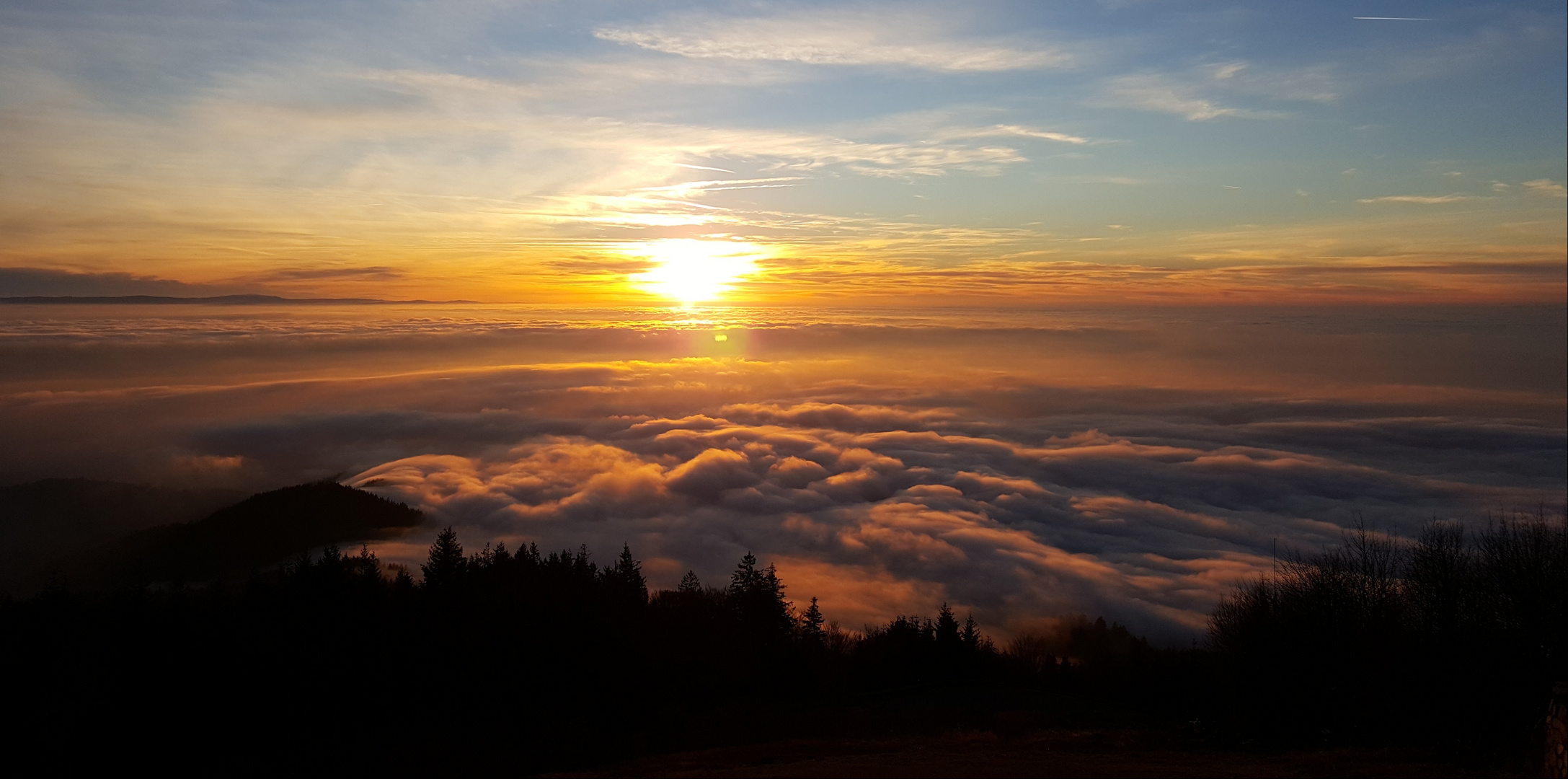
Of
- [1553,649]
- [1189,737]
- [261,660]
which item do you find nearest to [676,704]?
[261,660]

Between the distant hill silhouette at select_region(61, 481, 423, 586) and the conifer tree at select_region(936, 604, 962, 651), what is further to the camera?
the distant hill silhouette at select_region(61, 481, 423, 586)

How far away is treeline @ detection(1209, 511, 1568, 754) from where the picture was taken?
28.1 m

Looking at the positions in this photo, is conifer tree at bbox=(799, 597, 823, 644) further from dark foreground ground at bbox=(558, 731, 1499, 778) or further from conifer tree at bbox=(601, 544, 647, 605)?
dark foreground ground at bbox=(558, 731, 1499, 778)

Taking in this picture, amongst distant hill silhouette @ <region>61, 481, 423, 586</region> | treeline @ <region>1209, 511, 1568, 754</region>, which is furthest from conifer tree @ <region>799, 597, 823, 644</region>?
distant hill silhouette @ <region>61, 481, 423, 586</region>

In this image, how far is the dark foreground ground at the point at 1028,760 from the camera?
66.1 ft

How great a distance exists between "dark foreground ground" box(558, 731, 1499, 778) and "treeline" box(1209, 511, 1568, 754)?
11.2ft

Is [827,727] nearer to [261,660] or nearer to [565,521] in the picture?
[261,660]

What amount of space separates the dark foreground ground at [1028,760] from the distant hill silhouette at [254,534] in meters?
140

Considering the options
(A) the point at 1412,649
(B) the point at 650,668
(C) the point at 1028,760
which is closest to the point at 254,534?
(B) the point at 650,668

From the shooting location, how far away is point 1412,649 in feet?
102

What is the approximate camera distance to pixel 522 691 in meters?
45.8

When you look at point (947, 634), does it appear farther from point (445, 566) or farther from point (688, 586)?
point (445, 566)

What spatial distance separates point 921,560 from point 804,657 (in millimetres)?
71074

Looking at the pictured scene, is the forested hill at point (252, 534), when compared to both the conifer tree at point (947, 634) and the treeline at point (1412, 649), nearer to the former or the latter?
the conifer tree at point (947, 634)
